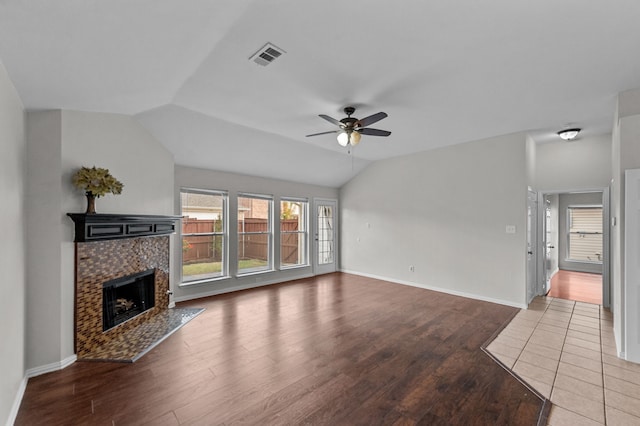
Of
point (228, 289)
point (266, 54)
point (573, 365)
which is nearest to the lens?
point (266, 54)

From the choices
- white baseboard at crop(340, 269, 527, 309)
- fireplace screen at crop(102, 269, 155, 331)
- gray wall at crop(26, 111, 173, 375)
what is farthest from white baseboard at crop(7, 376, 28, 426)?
white baseboard at crop(340, 269, 527, 309)

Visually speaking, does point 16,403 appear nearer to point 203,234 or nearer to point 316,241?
point 203,234

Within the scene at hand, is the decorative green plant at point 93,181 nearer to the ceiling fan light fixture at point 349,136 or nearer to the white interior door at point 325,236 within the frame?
the ceiling fan light fixture at point 349,136

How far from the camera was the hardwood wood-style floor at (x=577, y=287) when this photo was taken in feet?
17.7

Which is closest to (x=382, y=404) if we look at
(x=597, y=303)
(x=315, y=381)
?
(x=315, y=381)

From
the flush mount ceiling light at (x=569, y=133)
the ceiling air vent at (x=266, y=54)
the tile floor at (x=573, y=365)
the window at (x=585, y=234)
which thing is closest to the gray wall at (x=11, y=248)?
the ceiling air vent at (x=266, y=54)

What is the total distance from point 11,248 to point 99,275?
116cm

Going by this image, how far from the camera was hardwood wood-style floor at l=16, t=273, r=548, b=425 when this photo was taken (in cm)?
219

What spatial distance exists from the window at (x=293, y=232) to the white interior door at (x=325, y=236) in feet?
0.97

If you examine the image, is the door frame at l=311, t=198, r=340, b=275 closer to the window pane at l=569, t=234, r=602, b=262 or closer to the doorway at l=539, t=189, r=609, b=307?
the doorway at l=539, t=189, r=609, b=307

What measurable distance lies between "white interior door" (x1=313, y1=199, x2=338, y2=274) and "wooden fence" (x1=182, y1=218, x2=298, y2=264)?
0.58m

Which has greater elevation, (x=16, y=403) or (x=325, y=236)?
(x=325, y=236)

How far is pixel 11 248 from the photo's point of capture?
2258 mm

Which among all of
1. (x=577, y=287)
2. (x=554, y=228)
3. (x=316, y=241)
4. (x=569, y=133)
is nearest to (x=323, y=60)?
(x=569, y=133)
